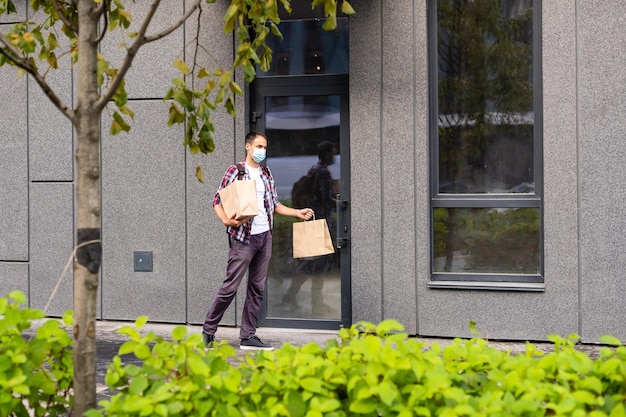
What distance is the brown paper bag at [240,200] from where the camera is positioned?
7.57 m

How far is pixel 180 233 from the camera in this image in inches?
367

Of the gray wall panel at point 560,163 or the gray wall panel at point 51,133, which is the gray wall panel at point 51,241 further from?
the gray wall panel at point 560,163

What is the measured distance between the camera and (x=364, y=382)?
2842mm

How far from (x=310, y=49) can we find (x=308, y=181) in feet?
4.48

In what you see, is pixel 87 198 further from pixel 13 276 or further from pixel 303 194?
pixel 13 276

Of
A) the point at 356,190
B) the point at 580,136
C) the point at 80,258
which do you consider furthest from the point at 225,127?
the point at 80,258

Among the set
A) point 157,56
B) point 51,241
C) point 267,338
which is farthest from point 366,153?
point 51,241

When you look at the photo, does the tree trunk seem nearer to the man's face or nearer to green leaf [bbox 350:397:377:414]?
green leaf [bbox 350:397:377:414]

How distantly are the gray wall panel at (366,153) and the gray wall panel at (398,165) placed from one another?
66mm

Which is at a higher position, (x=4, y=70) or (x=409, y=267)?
(x=4, y=70)

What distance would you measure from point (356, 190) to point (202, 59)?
2.16 meters

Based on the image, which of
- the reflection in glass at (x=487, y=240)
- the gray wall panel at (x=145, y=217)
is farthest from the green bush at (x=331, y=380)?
the gray wall panel at (x=145, y=217)

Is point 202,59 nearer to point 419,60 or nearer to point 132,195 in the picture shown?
point 132,195

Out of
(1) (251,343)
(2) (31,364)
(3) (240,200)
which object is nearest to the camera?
(2) (31,364)
